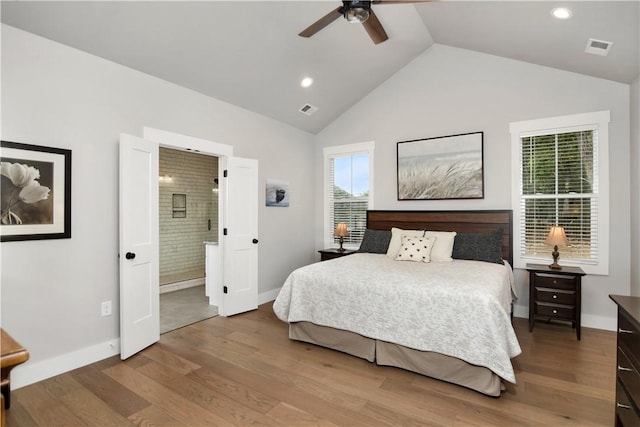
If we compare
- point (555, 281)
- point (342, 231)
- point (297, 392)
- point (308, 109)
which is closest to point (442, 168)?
point (342, 231)

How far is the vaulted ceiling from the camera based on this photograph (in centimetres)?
276

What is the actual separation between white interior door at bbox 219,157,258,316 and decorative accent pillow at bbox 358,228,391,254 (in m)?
1.56

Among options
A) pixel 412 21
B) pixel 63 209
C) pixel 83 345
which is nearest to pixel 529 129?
pixel 412 21

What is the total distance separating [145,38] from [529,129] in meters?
4.37

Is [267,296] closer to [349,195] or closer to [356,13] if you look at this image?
[349,195]

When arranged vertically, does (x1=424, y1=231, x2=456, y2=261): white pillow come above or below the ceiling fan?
below

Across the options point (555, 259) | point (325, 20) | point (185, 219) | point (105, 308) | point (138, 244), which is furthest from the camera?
point (185, 219)

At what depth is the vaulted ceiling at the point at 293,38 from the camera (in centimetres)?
276

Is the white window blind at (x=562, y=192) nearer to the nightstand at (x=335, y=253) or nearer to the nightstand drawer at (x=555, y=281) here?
the nightstand drawer at (x=555, y=281)

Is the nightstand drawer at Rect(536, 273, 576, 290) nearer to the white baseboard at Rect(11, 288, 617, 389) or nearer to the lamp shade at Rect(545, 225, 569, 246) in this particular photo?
the lamp shade at Rect(545, 225, 569, 246)

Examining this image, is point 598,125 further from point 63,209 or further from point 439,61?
point 63,209

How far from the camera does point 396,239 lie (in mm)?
4496

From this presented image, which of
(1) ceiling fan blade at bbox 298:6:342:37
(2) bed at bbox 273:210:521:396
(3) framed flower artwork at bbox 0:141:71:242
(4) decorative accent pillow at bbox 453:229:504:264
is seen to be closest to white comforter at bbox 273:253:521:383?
(2) bed at bbox 273:210:521:396

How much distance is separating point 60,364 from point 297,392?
2027 mm
